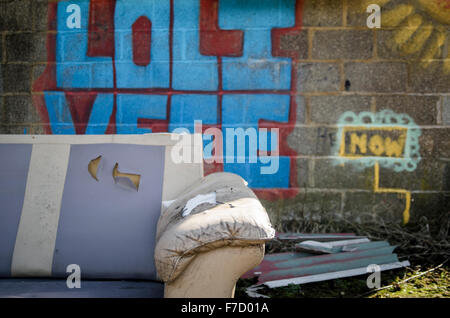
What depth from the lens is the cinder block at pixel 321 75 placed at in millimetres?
3205

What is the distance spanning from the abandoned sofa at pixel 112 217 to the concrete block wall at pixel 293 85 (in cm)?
141

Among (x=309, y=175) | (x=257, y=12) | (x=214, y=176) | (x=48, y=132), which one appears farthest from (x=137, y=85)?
(x=214, y=176)

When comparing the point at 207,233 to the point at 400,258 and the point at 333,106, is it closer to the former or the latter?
the point at 400,258

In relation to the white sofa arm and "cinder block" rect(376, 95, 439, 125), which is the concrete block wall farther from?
the white sofa arm

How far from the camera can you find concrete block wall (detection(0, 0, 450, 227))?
3174mm

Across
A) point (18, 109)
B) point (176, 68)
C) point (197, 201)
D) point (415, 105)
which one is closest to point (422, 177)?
point (415, 105)

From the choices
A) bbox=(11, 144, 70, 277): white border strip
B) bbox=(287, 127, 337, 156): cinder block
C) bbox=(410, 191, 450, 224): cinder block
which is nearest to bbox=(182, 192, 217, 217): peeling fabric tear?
bbox=(11, 144, 70, 277): white border strip

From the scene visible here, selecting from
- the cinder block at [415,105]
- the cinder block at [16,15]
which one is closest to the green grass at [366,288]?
the cinder block at [415,105]

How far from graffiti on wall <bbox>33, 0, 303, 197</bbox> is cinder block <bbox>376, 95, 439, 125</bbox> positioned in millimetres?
694

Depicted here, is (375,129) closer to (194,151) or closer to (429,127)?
(429,127)

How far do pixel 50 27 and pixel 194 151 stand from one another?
2089 mm

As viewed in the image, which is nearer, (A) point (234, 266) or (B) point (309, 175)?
(A) point (234, 266)

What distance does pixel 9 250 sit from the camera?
5.51 feet
